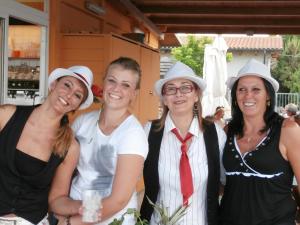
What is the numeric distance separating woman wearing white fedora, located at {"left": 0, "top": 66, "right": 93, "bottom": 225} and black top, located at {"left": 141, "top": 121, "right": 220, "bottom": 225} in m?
0.51

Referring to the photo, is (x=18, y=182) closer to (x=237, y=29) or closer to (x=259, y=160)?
(x=259, y=160)

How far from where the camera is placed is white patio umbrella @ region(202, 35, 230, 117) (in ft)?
37.8

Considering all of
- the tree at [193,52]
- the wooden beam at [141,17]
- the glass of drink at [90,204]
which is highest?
the tree at [193,52]

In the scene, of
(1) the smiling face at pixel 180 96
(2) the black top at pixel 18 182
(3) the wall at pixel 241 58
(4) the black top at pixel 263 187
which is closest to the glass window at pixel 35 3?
(1) the smiling face at pixel 180 96

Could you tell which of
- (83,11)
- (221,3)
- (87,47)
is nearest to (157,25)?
(221,3)

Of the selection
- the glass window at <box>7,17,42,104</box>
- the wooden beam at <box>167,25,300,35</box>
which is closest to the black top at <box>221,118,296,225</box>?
the glass window at <box>7,17,42,104</box>

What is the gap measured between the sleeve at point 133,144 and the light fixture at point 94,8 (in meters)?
4.13

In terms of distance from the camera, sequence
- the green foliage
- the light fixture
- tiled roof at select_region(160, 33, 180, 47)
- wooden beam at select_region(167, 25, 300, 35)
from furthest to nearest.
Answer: the green foliage, tiled roof at select_region(160, 33, 180, 47), wooden beam at select_region(167, 25, 300, 35), the light fixture

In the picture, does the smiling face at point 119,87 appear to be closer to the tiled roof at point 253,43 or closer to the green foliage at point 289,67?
the tiled roof at point 253,43

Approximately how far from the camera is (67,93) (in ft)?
8.45

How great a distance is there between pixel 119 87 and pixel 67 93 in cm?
29

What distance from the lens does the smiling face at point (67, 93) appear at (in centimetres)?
255

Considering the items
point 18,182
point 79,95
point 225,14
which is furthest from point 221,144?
point 225,14

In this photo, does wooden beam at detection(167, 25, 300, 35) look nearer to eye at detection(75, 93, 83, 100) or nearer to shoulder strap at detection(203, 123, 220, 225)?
shoulder strap at detection(203, 123, 220, 225)
